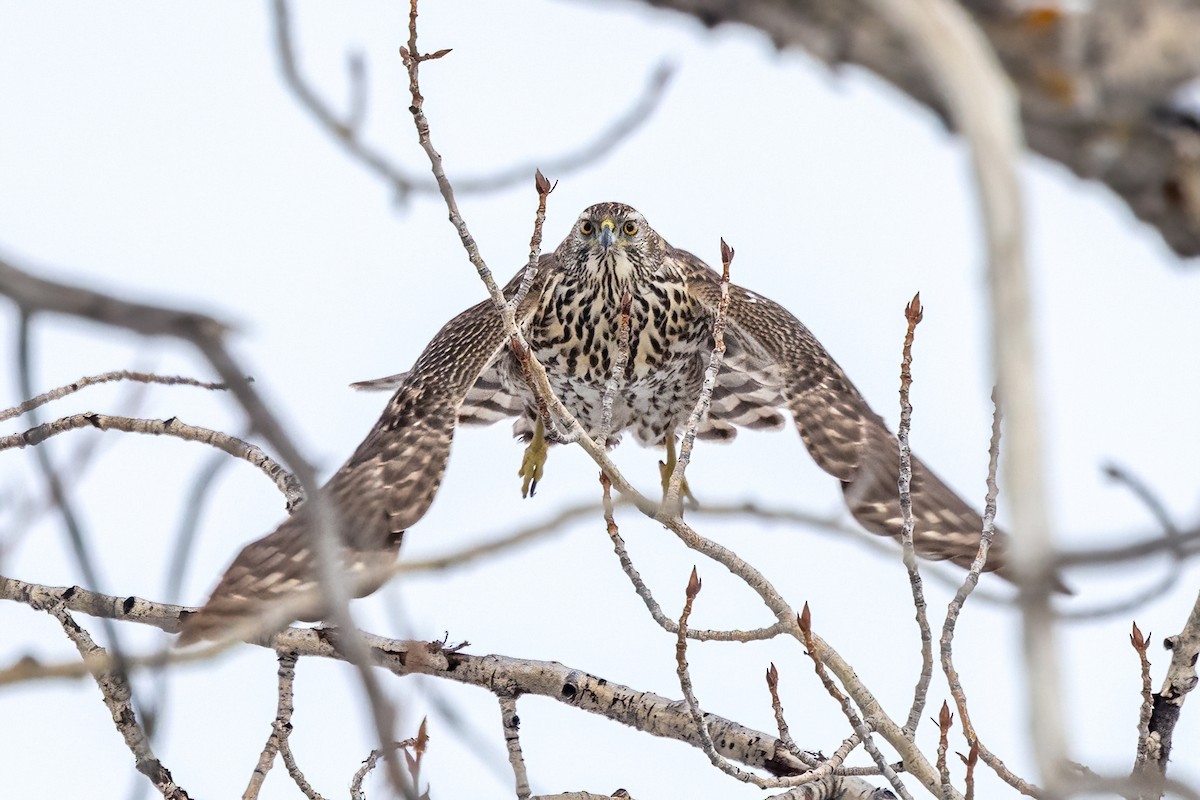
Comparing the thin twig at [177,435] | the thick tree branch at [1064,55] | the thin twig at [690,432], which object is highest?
the thin twig at [177,435]

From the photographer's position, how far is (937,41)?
124cm

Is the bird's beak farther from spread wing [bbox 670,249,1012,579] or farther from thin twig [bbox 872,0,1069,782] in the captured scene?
thin twig [bbox 872,0,1069,782]

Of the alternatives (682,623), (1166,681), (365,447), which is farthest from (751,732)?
(365,447)

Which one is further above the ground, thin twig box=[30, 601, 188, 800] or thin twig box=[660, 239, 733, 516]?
thin twig box=[660, 239, 733, 516]

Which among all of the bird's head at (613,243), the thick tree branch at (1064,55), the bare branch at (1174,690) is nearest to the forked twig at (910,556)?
the bare branch at (1174,690)

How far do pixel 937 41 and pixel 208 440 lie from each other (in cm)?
424

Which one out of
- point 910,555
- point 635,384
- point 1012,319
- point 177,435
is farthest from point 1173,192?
point 635,384

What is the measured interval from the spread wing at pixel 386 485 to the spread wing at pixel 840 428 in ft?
3.75

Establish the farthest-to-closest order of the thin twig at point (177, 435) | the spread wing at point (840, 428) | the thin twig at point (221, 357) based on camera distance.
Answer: the spread wing at point (840, 428)
the thin twig at point (177, 435)
the thin twig at point (221, 357)

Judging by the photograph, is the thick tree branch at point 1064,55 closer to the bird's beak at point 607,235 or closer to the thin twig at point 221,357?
the thin twig at point 221,357

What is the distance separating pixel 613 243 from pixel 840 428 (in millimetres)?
1593

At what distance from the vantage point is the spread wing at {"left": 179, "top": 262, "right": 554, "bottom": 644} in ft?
14.7

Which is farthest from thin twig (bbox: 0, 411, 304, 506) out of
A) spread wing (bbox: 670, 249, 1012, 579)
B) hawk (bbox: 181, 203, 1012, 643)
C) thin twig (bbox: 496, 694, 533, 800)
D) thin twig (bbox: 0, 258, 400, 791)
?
thin twig (bbox: 0, 258, 400, 791)

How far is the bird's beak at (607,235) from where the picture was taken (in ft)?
24.0
